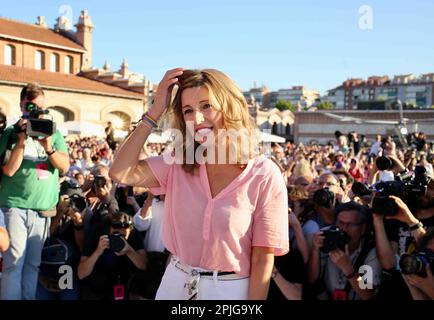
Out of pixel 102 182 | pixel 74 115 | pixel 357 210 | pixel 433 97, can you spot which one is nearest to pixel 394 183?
pixel 357 210

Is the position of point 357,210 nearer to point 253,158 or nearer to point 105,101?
point 253,158

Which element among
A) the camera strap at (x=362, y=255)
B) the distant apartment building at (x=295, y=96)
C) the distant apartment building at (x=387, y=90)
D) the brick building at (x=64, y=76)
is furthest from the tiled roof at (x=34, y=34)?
the distant apartment building at (x=295, y=96)

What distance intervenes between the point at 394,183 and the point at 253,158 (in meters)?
1.97

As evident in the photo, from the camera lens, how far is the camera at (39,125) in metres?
3.67

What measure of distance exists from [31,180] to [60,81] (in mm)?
33701

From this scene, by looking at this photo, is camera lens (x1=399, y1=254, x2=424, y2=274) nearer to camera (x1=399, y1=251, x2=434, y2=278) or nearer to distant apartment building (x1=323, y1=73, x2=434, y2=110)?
camera (x1=399, y1=251, x2=434, y2=278)

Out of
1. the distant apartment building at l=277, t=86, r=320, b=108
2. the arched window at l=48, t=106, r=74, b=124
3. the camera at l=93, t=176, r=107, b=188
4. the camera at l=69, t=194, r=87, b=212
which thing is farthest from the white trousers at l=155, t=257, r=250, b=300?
the distant apartment building at l=277, t=86, r=320, b=108

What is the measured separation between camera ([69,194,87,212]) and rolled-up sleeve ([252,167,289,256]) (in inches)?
113

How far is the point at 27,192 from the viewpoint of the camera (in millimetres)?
3943

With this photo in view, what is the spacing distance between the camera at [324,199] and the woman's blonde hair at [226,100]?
7.76ft

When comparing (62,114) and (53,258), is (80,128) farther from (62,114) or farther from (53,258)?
(53,258)

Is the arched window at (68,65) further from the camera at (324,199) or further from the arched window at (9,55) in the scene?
the camera at (324,199)

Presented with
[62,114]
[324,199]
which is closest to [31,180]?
[324,199]

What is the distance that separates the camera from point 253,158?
1973 millimetres
